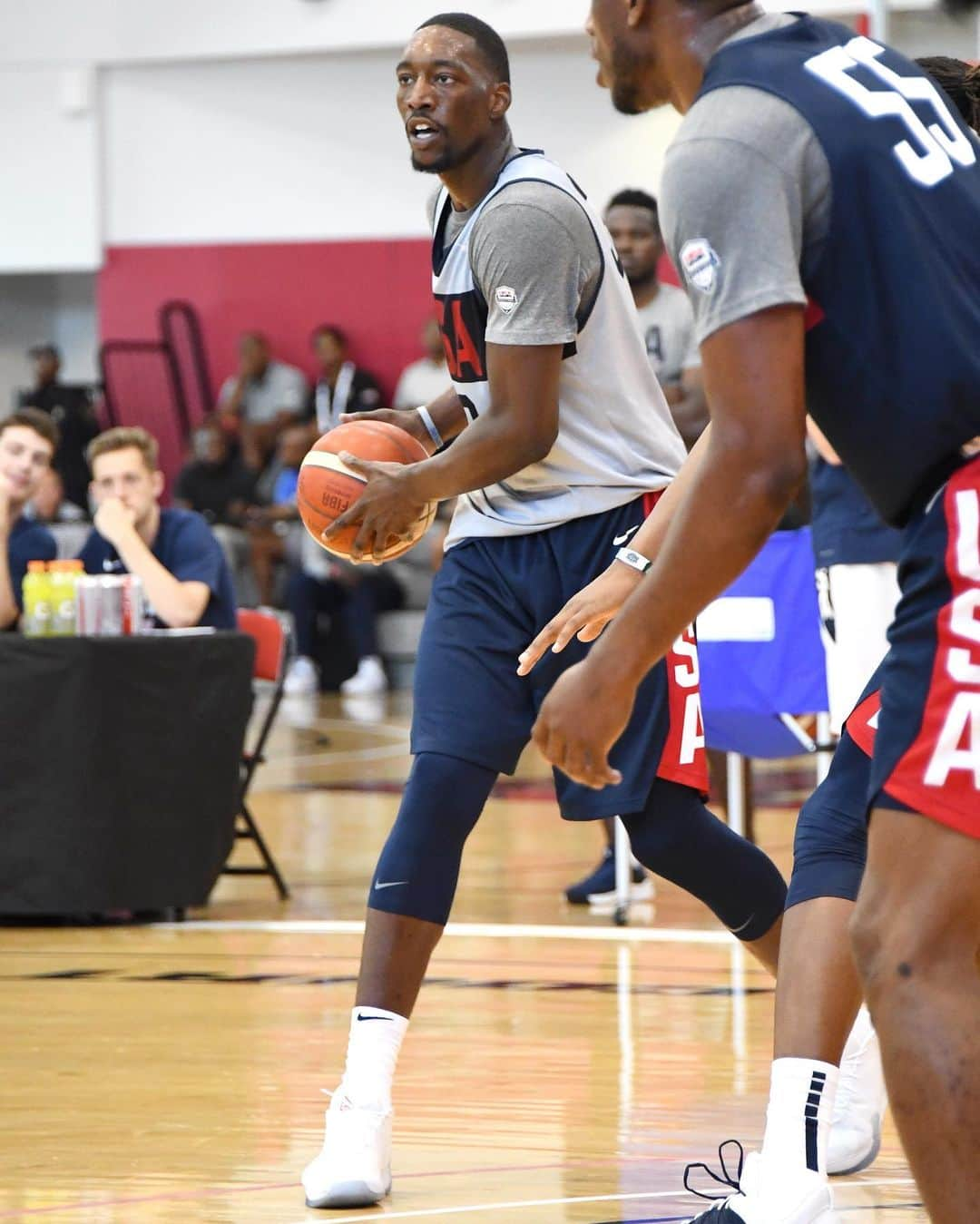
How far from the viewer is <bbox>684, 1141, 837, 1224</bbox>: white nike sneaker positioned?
9.32 feet

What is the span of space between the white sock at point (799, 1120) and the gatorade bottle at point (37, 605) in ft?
12.2

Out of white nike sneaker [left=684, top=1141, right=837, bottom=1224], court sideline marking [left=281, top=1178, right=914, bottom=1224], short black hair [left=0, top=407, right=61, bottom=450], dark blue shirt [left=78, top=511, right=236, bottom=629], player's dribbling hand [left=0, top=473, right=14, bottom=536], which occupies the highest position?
short black hair [left=0, top=407, right=61, bottom=450]

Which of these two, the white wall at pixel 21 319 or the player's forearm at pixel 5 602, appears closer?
the player's forearm at pixel 5 602

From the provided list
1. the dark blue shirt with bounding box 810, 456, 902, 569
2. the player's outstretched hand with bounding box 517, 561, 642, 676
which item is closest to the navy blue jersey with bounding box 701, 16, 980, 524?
the player's outstretched hand with bounding box 517, 561, 642, 676

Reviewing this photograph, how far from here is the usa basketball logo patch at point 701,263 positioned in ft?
7.34

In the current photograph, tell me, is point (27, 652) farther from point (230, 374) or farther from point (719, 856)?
point (230, 374)

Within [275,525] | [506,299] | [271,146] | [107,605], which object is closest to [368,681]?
[275,525]

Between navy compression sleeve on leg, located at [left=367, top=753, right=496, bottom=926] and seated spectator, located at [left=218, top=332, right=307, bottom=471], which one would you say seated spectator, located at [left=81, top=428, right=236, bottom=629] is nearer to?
navy compression sleeve on leg, located at [left=367, top=753, right=496, bottom=926]

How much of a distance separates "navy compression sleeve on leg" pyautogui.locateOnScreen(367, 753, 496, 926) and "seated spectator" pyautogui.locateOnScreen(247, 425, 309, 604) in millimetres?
11453

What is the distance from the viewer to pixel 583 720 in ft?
7.66

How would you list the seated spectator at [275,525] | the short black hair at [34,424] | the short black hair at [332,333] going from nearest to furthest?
the short black hair at [34,424], the seated spectator at [275,525], the short black hair at [332,333]

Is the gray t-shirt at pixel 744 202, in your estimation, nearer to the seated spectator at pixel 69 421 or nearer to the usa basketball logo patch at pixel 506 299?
the usa basketball logo patch at pixel 506 299

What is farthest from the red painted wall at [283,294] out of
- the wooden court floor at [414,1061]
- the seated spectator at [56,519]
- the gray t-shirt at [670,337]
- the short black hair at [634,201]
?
the wooden court floor at [414,1061]

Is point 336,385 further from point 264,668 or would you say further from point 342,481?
point 342,481
